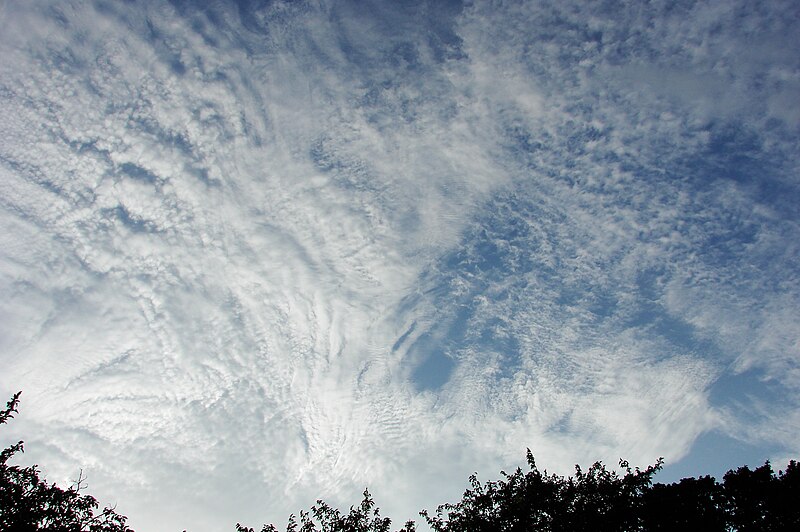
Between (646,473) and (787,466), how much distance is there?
650 inches

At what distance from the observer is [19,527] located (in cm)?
2327

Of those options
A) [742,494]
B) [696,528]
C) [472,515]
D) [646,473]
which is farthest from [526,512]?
[742,494]

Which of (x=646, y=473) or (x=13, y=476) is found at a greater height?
(x=646, y=473)

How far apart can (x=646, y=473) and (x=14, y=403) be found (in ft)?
142

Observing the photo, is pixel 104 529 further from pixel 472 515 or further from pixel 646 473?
pixel 646 473

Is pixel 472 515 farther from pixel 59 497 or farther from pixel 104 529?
pixel 59 497

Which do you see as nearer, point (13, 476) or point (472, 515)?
point (13, 476)

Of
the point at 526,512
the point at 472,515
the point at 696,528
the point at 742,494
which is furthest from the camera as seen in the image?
the point at 742,494

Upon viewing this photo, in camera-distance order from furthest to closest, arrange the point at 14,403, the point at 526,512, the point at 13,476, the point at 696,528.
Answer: the point at 696,528, the point at 526,512, the point at 13,476, the point at 14,403

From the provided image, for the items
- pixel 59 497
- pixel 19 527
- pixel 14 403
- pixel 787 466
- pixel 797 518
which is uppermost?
pixel 787 466

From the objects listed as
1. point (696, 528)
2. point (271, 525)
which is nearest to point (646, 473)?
point (696, 528)

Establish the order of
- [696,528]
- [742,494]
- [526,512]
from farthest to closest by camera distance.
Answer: [742,494], [696,528], [526,512]

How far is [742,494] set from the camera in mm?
38406

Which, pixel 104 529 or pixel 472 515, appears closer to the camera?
pixel 104 529
